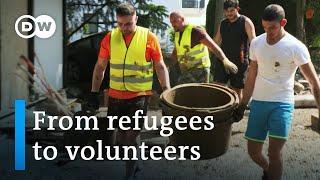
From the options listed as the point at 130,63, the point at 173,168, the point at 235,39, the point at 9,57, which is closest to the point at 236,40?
the point at 235,39

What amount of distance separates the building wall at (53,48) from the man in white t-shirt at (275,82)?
365cm

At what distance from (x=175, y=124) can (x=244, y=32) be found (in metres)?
1.72

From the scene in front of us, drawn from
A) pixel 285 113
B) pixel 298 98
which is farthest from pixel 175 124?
pixel 298 98

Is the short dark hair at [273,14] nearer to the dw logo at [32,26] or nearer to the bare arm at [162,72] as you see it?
the bare arm at [162,72]

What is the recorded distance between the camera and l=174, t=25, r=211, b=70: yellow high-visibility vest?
17.4ft

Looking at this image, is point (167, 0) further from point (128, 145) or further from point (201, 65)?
point (128, 145)

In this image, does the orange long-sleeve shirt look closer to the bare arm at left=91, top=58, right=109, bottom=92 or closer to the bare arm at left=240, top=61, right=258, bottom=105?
the bare arm at left=91, top=58, right=109, bottom=92

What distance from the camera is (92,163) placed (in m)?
4.73

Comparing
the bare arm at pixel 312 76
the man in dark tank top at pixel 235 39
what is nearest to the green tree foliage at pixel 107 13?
the man in dark tank top at pixel 235 39

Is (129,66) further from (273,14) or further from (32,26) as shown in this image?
(32,26)

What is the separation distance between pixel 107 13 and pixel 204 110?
366 cm

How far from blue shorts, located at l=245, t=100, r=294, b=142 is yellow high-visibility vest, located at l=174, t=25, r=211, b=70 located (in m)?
1.38

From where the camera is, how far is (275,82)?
12.8 feet

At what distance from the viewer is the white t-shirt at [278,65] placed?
3820mm
